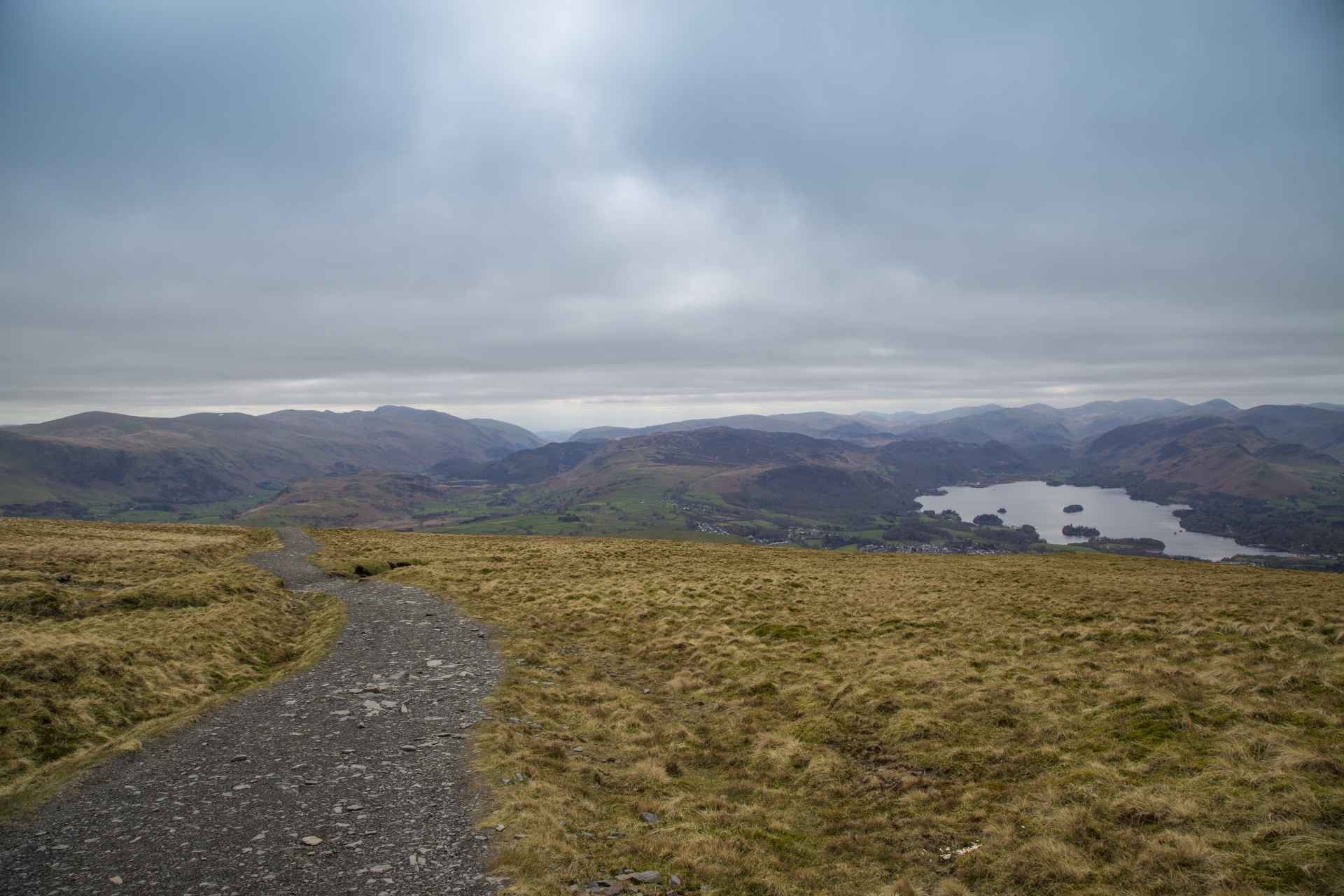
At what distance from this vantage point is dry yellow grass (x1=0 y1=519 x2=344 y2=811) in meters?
13.0

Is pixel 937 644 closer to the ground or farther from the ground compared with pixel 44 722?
closer to the ground

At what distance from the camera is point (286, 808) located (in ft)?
35.3

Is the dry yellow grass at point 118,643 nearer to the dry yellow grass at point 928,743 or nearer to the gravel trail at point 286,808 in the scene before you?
the gravel trail at point 286,808

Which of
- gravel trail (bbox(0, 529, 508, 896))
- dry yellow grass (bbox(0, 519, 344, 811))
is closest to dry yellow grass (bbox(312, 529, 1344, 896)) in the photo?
gravel trail (bbox(0, 529, 508, 896))

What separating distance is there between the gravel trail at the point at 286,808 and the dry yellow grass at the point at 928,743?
1.25 meters

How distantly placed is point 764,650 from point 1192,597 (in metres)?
22.9

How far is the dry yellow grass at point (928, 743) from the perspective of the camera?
926 centimetres

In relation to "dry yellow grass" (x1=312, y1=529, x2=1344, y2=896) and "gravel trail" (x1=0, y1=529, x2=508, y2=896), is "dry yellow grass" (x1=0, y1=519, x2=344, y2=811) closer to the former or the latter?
"gravel trail" (x1=0, y1=529, x2=508, y2=896)

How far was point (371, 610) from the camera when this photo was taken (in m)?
27.0

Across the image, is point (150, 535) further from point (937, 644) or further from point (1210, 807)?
point (1210, 807)

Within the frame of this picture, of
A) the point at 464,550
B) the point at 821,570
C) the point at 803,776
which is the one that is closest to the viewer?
the point at 803,776

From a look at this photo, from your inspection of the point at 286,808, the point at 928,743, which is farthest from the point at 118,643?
the point at 928,743

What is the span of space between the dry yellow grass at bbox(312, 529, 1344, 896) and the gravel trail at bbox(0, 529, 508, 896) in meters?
1.25

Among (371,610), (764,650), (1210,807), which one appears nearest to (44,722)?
(371,610)
